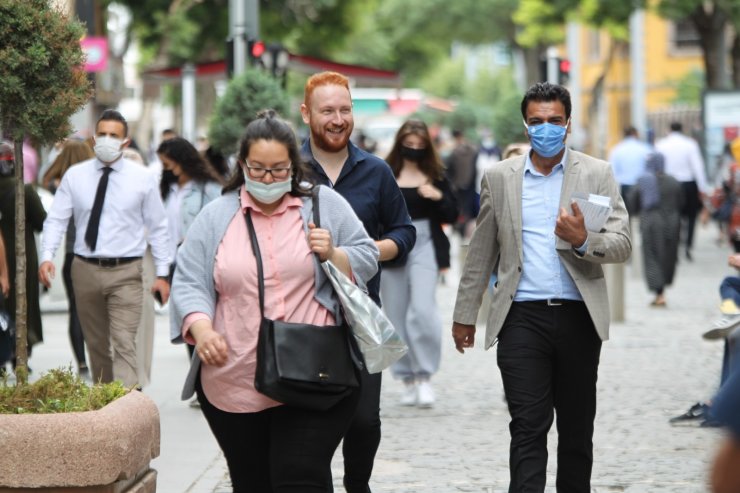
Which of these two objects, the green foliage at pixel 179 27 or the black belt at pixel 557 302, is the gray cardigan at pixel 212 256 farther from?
the green foliage at pixel 179 27

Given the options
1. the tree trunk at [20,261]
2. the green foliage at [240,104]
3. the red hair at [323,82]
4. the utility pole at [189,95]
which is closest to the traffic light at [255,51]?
the green foliage at [240,104]

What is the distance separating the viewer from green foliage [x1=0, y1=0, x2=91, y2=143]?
21.1 feet

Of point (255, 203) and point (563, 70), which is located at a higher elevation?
point (563, 70)

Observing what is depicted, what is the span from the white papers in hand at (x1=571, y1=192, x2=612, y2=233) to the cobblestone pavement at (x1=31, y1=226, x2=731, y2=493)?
3.88ft

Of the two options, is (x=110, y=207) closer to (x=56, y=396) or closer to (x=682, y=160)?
(x=56, y=396)

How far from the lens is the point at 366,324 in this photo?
202 inches

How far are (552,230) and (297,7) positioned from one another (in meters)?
37.0

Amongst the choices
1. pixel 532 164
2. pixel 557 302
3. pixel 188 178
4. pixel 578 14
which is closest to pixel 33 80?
pixel 532 164

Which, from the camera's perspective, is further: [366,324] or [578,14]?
[578,14]

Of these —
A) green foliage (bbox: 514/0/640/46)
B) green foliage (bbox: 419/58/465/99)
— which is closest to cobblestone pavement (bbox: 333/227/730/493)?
green foliage (bbox: 514/0/640/46)

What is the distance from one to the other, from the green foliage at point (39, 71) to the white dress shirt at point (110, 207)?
8.13 feet

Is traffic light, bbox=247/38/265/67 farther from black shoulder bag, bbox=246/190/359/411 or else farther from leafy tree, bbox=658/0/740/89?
black shoulder bag, bbox=246/190/359/411

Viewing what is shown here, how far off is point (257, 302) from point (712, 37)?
979 inches

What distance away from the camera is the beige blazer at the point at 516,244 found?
6.11 m
